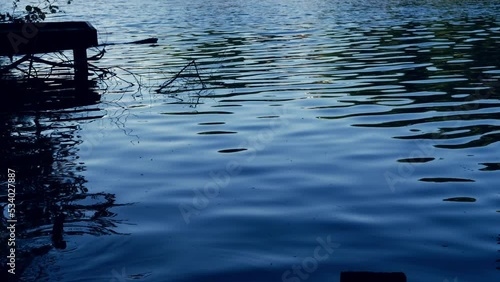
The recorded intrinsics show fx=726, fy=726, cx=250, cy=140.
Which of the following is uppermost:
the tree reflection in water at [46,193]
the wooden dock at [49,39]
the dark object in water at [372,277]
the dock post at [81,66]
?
the dark object in water at [372,277]

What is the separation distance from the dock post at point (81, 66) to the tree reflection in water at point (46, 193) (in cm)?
486

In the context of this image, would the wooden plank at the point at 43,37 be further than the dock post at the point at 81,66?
No

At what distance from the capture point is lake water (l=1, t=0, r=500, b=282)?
Result: 21.6ft

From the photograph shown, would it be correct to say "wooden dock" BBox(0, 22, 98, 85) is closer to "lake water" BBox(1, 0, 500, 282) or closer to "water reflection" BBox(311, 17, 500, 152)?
"lake water" BBox(1, 0, 500, 282)

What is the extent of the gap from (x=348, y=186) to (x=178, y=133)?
4389 mm

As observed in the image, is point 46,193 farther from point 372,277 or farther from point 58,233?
point 372,277

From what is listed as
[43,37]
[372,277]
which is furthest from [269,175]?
[43,37]

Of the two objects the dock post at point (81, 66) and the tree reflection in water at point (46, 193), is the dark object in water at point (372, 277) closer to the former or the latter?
the tree reflection in water at point (46, 193)

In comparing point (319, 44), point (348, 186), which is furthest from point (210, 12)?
point (348, 186)

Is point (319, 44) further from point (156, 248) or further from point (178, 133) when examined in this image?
point (156, 248)

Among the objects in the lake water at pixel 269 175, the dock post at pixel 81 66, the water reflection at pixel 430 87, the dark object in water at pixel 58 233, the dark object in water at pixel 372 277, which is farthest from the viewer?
the dock post at pixel 81 66

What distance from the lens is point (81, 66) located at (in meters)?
18.9

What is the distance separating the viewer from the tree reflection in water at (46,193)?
23.0 ft

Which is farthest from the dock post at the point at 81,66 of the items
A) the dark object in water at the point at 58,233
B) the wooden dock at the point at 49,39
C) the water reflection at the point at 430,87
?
the dark object in water at the point at 58,233
